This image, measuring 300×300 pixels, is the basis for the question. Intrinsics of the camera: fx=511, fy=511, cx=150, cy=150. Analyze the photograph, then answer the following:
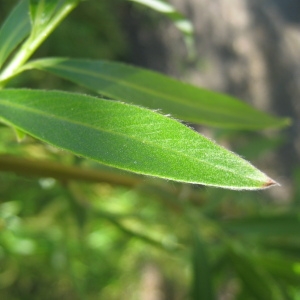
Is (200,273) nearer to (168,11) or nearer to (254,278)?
(254,278)

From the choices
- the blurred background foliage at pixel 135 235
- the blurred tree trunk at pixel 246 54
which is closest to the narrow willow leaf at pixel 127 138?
the blurred background foliage at pixel 135 235

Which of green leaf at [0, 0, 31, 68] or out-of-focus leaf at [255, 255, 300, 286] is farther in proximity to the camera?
Result: out-of-focus leaf at [255, 255, 300, 286]

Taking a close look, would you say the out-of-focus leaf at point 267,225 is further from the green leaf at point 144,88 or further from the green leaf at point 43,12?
the green leaf at point 43,12

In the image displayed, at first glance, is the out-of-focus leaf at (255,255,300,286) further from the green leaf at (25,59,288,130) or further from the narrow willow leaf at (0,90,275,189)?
the narrow willow leaf at (0,90,275,189)

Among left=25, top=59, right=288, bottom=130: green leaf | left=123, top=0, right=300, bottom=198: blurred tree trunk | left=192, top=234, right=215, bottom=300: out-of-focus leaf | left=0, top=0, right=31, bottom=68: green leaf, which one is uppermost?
left=0, top=0, right=31, bottom=68: green leaf

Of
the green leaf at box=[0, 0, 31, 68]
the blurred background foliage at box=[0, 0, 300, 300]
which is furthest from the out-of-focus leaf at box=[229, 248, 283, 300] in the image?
the green leaf at box=[0, 0, 31, 68]

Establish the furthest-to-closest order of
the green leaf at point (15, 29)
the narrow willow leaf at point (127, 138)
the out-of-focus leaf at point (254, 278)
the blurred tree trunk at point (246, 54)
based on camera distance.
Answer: the blurred tree trunk at point (246, 54) < the out-of-focus leaf at point (254, 278) < the green leaf at point (15, 29) < the narrow willow leaf at point (127, 138)

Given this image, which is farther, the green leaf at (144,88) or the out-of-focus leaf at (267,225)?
the out-of-focus leaf at (267,225)

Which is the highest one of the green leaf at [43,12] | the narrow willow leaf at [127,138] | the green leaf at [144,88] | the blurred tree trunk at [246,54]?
the green leaf at [43,12]
